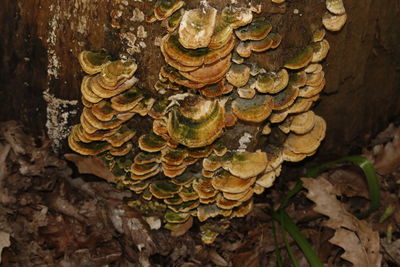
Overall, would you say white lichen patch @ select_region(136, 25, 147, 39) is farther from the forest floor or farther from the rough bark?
the forest floor

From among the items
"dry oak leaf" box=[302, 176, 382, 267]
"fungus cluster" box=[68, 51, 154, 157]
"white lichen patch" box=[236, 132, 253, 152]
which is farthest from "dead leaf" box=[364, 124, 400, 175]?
"fungus cluster" box=[68, 51, 154, 157]

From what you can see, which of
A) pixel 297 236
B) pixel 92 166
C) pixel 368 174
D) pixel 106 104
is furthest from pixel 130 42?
pixel 368 174

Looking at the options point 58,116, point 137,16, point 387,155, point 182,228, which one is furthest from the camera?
point 387,155

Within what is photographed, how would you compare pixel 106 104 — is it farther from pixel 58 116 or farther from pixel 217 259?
pixel 217 259

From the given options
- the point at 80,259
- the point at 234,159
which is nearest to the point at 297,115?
the point at 234,159

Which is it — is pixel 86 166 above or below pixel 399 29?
below

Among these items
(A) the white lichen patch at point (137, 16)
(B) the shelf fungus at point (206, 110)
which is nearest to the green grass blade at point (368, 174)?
(B) the shelf fungus at point (206, 110)

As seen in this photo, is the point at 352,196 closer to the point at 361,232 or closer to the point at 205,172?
the point at 361,232
